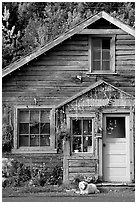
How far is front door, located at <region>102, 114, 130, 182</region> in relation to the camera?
15.8 m

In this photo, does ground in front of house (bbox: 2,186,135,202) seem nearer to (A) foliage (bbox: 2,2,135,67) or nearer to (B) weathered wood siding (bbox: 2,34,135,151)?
(B) weathered wood siding (bbox: 2,34,135,151)

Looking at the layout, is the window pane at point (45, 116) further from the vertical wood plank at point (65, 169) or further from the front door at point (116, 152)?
the front door at point (116, 152)

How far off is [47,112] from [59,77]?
1186mm

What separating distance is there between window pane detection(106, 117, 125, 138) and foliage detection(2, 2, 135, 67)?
14.7 m

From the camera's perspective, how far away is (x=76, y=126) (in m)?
16.0

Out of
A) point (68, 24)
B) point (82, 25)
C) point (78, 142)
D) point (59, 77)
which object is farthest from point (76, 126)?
point (68, 24)

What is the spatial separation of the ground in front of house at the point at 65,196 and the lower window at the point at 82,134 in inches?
57.8

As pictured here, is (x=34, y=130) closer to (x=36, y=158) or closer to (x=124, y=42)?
(x=36, y=158)

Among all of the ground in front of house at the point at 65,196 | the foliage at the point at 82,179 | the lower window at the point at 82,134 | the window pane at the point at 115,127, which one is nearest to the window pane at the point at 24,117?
the lower window at the point at 82,134

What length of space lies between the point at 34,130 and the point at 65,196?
2851 millimetres

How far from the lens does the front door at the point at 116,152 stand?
52.0 ft

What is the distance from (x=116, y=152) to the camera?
15906 millimetres

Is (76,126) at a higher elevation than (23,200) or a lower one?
higher

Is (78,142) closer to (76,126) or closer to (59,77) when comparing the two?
(76,126)
